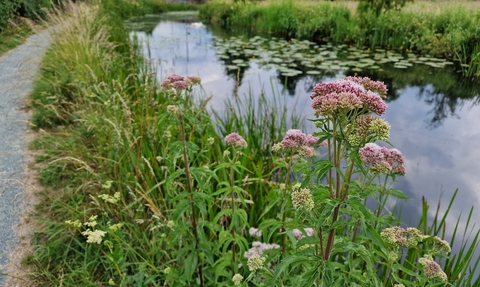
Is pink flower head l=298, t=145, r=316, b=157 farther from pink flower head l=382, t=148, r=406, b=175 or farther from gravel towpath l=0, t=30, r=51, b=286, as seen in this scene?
gravel towpath l=0, t=30, r=51, b=286

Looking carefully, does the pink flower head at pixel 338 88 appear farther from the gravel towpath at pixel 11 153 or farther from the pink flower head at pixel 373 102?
the gravel towpath at pixel 11 153

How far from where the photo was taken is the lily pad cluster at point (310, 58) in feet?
28.1

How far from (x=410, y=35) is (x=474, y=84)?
3909 millimetres

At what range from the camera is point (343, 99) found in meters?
1.08

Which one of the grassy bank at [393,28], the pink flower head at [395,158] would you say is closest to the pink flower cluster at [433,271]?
the pink flower head at [395,158]

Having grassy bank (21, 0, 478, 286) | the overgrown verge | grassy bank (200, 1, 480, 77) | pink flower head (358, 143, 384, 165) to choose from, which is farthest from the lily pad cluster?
pink flower head (358, 143, 384, 165)

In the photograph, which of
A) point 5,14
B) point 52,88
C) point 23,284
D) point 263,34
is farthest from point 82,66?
point 263,34

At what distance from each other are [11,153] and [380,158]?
327 centimetres

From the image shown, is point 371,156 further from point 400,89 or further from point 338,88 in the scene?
point 400,89

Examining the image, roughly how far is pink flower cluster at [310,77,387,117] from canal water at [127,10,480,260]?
7.08 ft

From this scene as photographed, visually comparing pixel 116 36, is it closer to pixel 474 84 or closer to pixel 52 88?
pixel 52 88

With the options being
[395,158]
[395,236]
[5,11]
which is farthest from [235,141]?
[5,11]

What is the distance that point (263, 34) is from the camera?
578 inches

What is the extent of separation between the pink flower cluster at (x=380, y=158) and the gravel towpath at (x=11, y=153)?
211 centimetres
